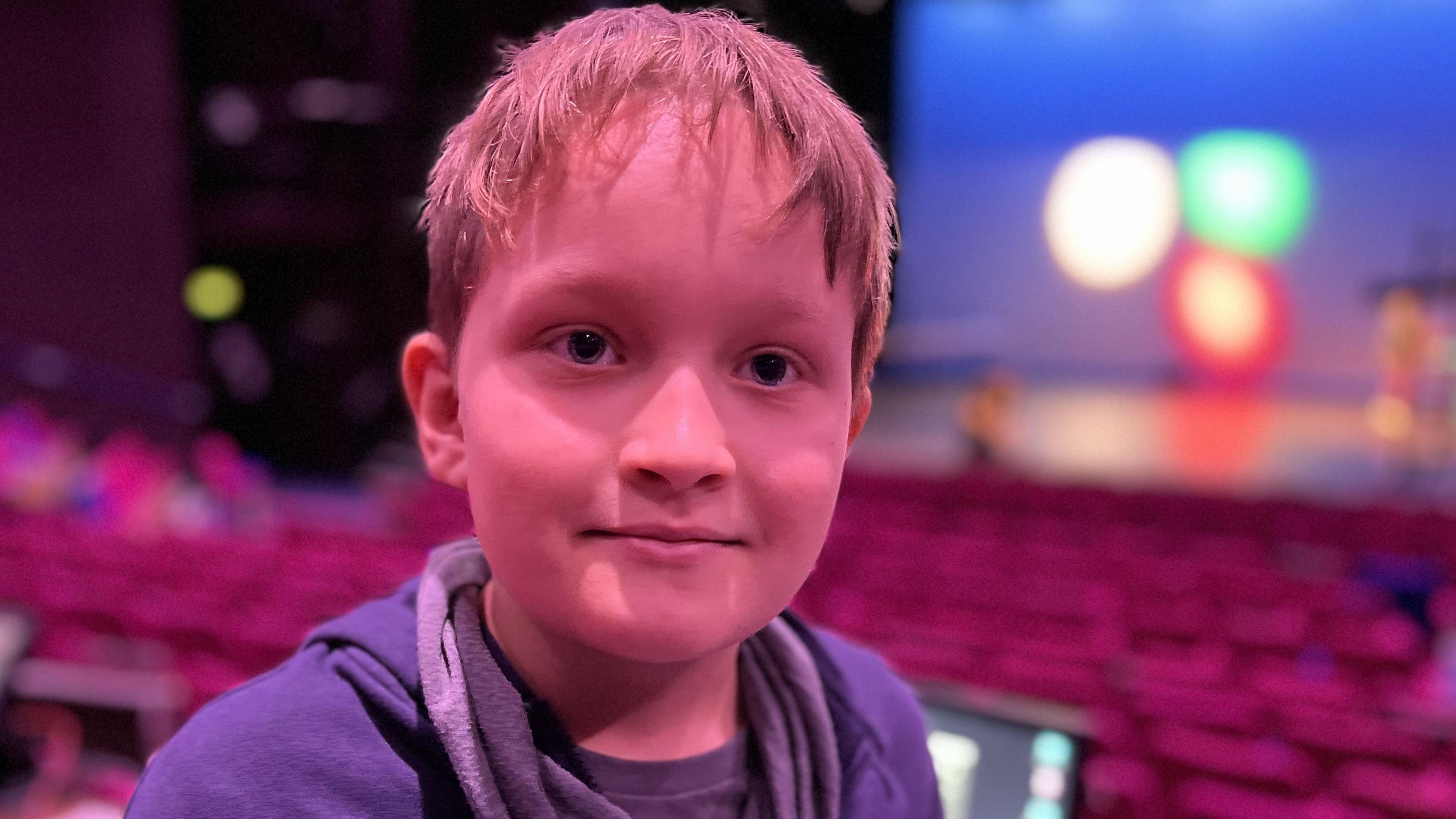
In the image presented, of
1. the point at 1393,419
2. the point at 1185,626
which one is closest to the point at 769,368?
the point at 1185,626

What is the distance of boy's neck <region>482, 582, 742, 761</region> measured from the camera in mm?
775

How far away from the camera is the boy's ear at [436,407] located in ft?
2.69

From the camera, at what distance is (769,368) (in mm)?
731

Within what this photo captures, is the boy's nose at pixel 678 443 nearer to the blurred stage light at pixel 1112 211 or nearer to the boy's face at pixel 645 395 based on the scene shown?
the boy's face at pixel 645 395

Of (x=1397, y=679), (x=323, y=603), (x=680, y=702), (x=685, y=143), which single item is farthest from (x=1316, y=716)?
(x=323, y=603)

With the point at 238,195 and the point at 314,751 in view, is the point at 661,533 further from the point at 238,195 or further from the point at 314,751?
the point at 238,195

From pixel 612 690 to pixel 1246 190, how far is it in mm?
12364

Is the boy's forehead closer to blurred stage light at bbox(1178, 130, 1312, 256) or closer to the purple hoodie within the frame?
the purple hoodie

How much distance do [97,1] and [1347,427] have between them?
13.7 meters

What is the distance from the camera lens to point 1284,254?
11398mm

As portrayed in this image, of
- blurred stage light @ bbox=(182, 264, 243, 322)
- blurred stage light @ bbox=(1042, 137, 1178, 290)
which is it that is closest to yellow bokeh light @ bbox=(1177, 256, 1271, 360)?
blurred stage light @ bbox=(1042, 137, 1178, 290)

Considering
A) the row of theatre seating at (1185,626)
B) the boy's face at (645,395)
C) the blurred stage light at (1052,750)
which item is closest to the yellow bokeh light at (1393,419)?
the row of theatre seating at (1185,626)

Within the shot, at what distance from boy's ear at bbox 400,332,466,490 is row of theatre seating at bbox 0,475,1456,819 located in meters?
0.86

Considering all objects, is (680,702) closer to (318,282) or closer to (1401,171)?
(318,282)
